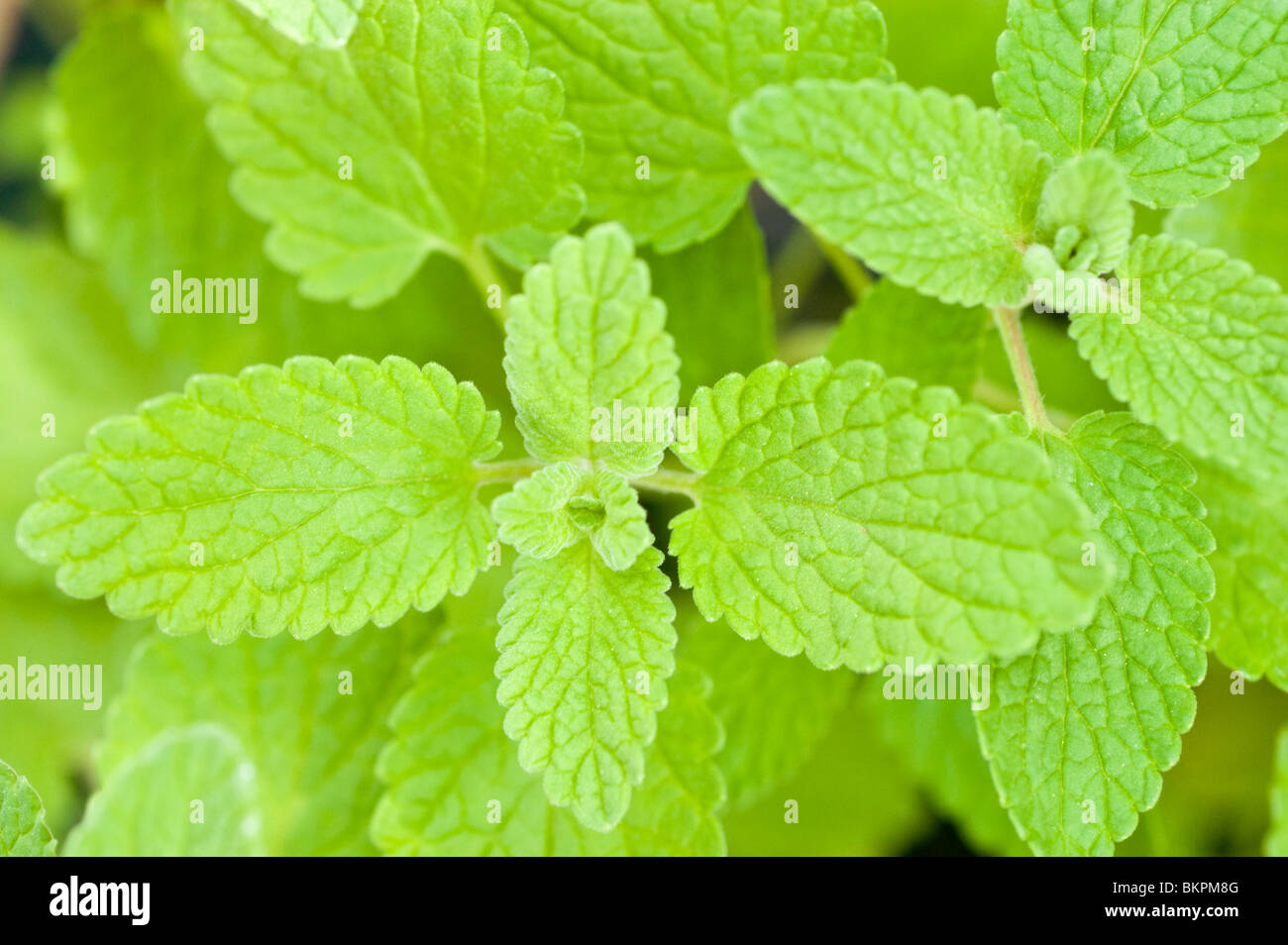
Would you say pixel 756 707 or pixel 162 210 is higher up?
pixel 162 210

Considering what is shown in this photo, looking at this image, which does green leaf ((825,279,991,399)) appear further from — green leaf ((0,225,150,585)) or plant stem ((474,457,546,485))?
green leaf ((0,225,150,585))

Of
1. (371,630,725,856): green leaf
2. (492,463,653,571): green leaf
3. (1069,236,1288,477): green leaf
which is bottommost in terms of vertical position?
(371,630,725,856): green leaf

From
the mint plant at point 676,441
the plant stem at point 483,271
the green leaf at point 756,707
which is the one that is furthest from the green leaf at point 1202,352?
the plant stem at point 483,271

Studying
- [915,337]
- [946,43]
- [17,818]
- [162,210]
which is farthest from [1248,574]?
[162,210]

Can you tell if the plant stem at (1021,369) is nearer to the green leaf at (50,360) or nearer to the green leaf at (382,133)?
the green leaf at (382,133)

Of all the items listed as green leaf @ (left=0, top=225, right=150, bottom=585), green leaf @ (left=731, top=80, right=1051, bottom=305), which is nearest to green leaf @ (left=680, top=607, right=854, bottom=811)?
green leaf @ (left=731, top=80, right=1051, bottom=305)

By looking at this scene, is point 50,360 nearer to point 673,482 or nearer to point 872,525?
point 673,482
